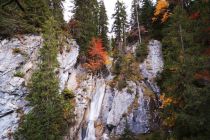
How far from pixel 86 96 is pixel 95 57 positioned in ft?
22.7

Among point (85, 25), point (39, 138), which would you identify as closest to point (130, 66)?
point (85, 25)

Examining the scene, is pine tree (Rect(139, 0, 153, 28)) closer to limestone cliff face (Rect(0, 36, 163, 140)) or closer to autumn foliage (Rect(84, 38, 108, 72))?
limestone cliff face (Rect(0, 36, 163, 140))

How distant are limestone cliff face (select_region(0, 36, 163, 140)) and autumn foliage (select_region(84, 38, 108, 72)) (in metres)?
2.13

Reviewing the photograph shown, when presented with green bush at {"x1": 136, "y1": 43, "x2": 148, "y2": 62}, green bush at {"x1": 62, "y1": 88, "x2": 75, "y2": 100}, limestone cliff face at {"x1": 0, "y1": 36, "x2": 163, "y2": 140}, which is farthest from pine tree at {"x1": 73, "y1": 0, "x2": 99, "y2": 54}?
green bush at {"x1": 62, "y1": 88, "x2": 75, "y2": 100}

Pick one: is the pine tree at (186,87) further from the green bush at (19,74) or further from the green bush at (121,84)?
the green bush at (19,74)

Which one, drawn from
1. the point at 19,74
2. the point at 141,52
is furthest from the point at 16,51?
the point at 141,52

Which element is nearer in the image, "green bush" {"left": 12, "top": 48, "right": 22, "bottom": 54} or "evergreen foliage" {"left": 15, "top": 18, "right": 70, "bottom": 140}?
"evergreen foliage" {"left": 15, "top": 18, "right": 70, "bottom": 140}

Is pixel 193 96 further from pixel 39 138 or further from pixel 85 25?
pixel 85 25

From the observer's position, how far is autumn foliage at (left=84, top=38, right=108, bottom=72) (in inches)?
1522

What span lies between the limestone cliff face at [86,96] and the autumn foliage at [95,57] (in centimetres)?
213

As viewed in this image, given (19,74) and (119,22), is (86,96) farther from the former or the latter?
(119,22)

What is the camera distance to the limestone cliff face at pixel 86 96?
28688 millimetres

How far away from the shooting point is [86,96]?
116 feet

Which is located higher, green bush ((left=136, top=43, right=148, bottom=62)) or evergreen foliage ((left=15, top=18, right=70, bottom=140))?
green bush ((left=136, top=43, right=148, bottom=62))
